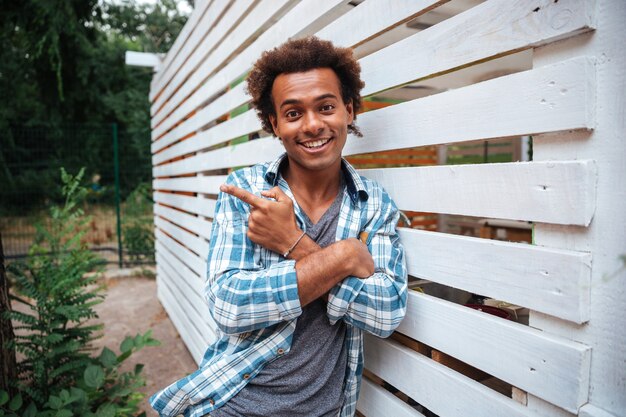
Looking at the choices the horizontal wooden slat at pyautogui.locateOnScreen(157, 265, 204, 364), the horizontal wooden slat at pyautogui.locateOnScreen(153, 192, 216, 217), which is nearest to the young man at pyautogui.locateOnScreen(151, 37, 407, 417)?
the horizontal wooden slat at pyautogui.locateOnScreen(153, 192, 216, 217)

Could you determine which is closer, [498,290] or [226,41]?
[498,290]

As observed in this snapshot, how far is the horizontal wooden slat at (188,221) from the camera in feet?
12.4

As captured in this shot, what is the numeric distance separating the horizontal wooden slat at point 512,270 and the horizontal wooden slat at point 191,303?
2.45 m

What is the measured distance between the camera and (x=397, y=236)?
1.66 metres

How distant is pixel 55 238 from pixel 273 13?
252 cm

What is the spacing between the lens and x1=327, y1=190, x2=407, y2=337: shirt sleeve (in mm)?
1383

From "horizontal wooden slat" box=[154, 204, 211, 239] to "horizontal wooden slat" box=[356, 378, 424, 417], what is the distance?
208 cm

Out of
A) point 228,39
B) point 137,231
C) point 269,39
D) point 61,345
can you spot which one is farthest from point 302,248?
point 137,231

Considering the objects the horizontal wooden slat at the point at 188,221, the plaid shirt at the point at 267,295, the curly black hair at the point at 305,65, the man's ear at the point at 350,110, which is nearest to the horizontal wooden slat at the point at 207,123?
the horizontal wooden slat at the point at 188,221

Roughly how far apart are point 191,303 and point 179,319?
777mm

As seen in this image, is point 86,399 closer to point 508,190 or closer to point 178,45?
point 508,190

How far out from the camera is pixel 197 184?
4.07 metres

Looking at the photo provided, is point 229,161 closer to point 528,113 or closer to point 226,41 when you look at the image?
point 226,41

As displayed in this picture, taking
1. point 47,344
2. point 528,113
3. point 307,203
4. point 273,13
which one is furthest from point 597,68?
point 47,344
